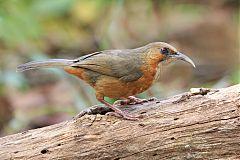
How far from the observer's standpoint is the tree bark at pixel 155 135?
4.56 meters

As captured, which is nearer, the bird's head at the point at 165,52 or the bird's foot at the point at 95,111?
the bird's foot at the point at 95,111

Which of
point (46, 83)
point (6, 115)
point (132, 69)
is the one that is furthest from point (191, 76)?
point (132, 69)

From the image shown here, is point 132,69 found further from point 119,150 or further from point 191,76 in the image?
point 191,76

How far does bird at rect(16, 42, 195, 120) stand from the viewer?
16.9 feet

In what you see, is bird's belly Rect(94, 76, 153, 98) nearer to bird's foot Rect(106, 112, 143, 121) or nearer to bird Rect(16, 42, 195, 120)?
bird Rect(16, 42, 195, 120)

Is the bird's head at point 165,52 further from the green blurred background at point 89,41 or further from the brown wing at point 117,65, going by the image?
the green blurred background at point 89,41

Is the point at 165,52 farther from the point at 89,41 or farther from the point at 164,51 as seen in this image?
the point at 89,41

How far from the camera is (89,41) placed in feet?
35.4

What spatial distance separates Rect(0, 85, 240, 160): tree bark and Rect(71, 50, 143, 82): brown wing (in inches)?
12.2

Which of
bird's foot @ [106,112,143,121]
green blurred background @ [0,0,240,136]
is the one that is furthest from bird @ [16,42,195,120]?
green blurred background @ [0,0,240,136]

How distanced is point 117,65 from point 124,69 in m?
0.08

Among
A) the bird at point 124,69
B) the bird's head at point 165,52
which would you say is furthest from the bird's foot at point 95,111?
the bird's head at point 165,52

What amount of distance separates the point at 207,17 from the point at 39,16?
155 inches

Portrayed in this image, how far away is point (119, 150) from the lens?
4.68 metres
